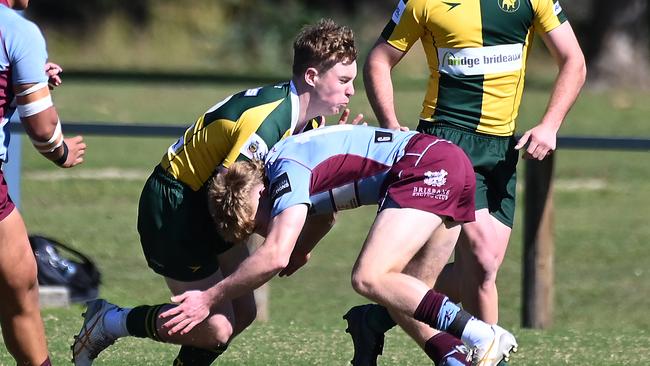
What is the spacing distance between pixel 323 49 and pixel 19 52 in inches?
50.7

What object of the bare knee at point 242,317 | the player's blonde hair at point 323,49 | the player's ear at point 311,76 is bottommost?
the bare knee at point 242,317

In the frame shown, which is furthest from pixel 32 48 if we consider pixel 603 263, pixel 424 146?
pixel 603 263

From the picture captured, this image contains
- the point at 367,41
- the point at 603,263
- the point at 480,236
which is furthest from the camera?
the point at 367,41

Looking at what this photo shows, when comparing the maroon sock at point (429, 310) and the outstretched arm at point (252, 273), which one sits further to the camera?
the maroon sock at point (429, 310)

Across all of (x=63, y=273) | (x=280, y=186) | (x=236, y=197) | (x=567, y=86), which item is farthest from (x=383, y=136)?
(x=63, y=273)

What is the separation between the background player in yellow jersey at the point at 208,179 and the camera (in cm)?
528

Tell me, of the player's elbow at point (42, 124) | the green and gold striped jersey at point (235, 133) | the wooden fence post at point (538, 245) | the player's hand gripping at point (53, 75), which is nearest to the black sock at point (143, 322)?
the green and gold striped jersey at point (235, 133)

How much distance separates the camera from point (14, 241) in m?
4.92

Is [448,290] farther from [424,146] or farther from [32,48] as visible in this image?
[32,48]

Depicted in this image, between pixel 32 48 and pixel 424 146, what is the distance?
1559 millimetres

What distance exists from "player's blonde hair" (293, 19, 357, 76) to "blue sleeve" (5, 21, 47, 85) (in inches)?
44.5

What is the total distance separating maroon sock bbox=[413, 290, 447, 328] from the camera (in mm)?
4879

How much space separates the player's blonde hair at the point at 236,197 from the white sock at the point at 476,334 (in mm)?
918

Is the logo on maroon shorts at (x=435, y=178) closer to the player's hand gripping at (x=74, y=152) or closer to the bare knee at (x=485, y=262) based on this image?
the bare knee at (x=485, y=262)
